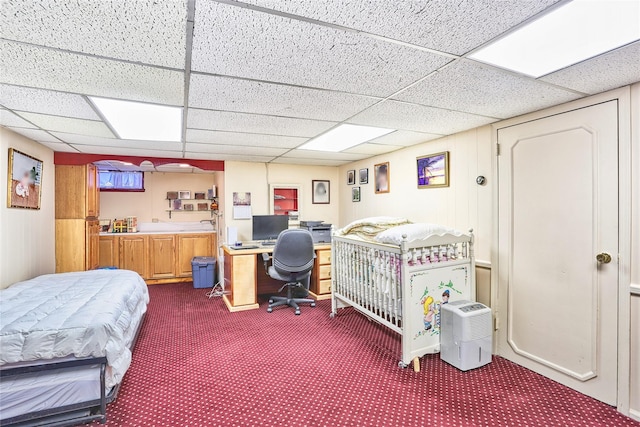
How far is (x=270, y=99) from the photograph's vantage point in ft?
7.50

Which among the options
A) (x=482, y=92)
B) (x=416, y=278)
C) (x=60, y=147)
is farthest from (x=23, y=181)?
(x=482, y=92)

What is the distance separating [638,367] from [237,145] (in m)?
4.02

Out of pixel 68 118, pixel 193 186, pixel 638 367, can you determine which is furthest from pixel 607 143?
pixel 193 186

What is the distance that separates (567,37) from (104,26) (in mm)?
2094

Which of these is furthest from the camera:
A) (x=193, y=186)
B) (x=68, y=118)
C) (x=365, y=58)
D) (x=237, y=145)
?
(x=193, y=186)

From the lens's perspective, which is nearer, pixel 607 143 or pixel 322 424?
pixel 322 424

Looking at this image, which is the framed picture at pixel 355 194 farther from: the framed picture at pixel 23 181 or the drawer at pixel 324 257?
the framed picture at pixel 23 181

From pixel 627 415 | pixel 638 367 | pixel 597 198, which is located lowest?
pixel 627 415

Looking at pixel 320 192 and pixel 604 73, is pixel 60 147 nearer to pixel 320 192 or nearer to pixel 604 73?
pixel 320 192

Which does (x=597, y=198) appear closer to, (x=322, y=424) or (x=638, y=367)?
(x=638, y=367)

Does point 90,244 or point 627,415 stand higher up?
point 90,244

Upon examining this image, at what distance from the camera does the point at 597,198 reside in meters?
2.18

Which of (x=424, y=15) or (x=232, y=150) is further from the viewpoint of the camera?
(x=232, y=150)

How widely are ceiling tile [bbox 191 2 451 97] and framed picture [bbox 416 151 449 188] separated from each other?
5.35 ft
